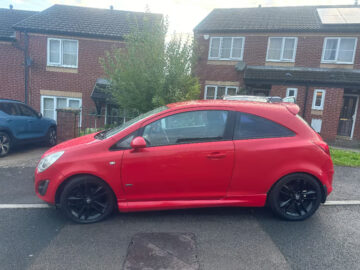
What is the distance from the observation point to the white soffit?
488 inches

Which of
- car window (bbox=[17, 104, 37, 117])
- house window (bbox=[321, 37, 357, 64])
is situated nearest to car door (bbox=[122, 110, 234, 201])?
car window (bbox=[17, 104, 37, 117])

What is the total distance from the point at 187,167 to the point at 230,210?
116cm

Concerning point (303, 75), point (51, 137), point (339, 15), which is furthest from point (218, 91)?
point (51, 137)

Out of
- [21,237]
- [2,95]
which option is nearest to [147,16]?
[21,237]

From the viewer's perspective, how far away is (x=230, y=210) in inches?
152

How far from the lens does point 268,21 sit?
45.3 ft

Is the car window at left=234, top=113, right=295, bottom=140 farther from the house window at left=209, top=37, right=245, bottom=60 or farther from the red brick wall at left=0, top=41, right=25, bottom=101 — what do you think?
the red brick wall at left=0, top=41, right=25, bottom=101

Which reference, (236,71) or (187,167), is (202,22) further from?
(187,167)

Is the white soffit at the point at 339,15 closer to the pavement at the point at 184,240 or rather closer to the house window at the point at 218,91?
the house window at the point at 218,91

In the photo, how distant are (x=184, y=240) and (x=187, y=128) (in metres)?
1.45

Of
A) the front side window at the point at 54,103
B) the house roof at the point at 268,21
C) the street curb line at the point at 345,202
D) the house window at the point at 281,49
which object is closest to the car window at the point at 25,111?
the front side window at the point at 54,103

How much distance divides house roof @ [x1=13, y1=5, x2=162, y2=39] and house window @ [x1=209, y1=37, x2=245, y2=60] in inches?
140

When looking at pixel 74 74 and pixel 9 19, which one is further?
pixel 9 19

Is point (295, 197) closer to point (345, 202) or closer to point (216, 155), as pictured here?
point (216, 155)
